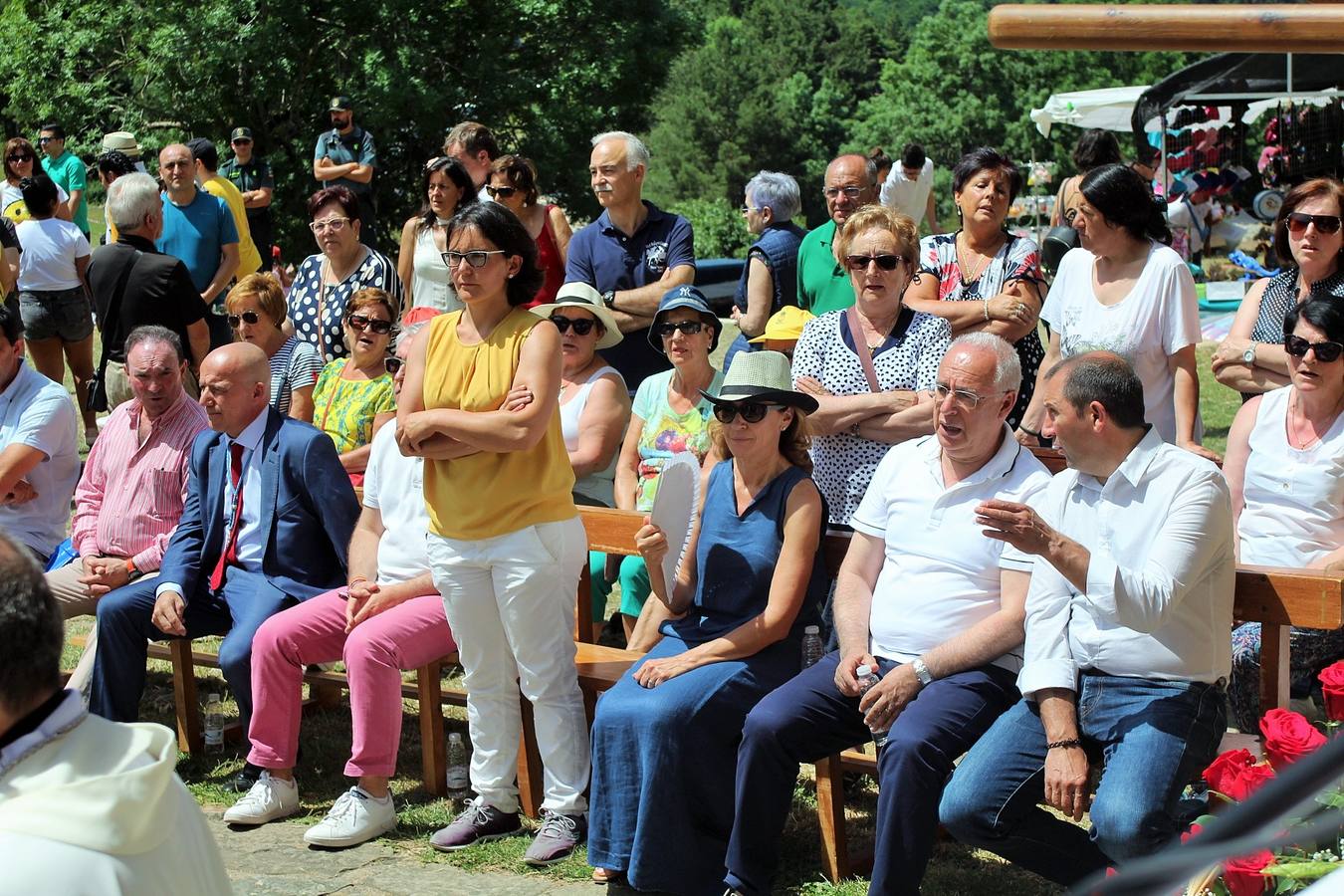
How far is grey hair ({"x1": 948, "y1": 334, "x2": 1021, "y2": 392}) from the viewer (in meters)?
4.25

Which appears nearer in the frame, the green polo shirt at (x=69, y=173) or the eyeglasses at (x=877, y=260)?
the eyeglasses at (x=877, y=260)

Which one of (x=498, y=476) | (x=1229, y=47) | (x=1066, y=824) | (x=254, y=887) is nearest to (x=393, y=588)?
(x=498, y=476)

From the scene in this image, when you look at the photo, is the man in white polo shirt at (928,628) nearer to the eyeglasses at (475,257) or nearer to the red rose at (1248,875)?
the red rose at (1248,875)

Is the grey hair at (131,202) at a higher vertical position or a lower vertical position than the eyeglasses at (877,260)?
higher

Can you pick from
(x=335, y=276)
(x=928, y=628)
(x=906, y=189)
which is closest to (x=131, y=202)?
(x=335, y=276)

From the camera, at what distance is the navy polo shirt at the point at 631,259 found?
6840 mm

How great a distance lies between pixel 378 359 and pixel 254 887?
2.49 meters

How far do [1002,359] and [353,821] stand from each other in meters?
2.52

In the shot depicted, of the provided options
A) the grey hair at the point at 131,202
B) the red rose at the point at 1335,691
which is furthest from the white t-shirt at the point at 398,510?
the grey hair at the point at 131,202

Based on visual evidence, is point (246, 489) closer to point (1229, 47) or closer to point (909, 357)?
point (909, 357)

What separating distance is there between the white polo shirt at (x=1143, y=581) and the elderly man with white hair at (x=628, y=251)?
121 inches

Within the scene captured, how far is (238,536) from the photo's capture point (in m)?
5.60

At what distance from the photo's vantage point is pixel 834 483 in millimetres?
5152

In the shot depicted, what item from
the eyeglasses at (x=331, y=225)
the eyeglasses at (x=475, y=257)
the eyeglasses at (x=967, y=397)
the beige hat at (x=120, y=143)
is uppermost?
the beige hat at (x=120, y=143)
